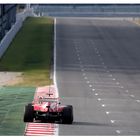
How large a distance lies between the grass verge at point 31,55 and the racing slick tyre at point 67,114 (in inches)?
869

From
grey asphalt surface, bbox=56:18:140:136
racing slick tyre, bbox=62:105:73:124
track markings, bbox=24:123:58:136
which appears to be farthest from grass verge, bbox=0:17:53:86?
racing slick tyre, bbox=62:105:73:124

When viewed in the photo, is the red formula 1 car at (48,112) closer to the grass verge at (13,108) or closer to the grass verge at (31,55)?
the grass verge at (13,108)

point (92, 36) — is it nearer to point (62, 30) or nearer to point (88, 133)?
point (62, 30)

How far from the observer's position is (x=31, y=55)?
80.6 meters

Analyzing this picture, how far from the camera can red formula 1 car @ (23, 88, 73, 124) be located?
3488cm

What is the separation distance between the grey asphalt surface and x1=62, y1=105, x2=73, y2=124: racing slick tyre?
0.33 meters

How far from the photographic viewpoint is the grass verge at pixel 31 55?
63.2 metres

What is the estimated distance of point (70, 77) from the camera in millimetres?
63750

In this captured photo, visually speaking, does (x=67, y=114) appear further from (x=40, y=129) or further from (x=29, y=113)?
(x=29, y=113)

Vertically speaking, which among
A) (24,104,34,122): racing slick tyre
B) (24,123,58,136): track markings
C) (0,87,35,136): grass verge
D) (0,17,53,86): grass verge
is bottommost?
(0,17,53,86): grass verge

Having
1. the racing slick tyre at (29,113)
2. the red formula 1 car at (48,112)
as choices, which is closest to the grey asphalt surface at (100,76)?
the red formula 1 car at (48,112)

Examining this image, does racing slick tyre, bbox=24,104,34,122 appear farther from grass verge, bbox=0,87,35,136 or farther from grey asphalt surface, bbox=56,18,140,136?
grey asphalt surface, bbox=56,18,140,136

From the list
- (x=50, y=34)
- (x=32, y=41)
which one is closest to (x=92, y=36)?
(x=50, y=34)

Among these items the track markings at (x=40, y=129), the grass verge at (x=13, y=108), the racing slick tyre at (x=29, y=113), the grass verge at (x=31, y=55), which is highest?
the racing slick tyre at (x=29, y=113)
